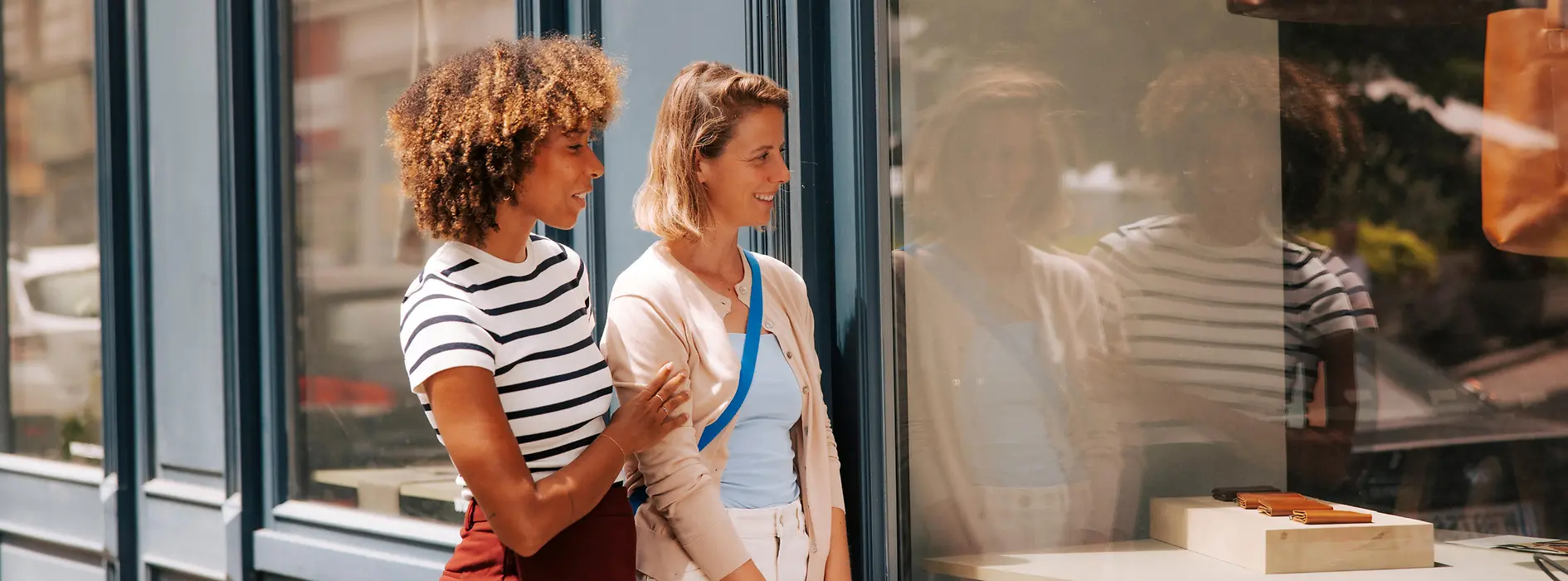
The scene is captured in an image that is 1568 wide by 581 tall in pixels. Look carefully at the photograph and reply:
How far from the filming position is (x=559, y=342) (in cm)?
218

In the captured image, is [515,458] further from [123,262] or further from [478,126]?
[123,262]

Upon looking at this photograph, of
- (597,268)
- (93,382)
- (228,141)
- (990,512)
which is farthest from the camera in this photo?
(93,382)

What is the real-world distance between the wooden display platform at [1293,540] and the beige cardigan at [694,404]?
707 mm

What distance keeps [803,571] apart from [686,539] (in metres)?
0.28

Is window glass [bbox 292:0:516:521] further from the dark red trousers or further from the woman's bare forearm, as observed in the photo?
the woman's bare forearm

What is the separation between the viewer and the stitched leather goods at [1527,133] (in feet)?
6.82

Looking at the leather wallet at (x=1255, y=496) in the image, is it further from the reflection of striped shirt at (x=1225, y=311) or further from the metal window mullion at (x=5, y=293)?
the metal window mullion at (x=5, y=293)

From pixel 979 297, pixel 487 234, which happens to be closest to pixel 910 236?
pixel 979 297

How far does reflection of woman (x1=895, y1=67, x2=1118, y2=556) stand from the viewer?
271 centimetres

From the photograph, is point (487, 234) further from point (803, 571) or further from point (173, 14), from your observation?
point (173, 14)

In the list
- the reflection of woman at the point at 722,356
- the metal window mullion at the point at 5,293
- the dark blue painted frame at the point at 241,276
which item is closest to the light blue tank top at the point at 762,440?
the reflection of woman at the point at 722,356

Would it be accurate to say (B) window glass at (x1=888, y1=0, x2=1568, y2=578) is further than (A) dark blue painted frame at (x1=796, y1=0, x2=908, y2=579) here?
No

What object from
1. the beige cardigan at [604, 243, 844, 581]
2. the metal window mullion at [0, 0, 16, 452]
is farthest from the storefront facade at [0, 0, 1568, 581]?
the metal window mullion at [0, 0, 16, 452]

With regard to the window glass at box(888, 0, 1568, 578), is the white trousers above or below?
below
